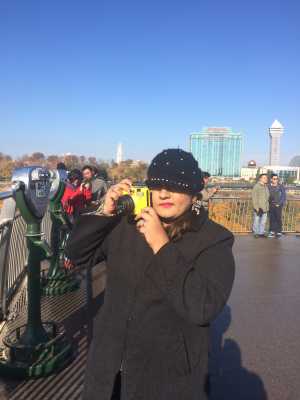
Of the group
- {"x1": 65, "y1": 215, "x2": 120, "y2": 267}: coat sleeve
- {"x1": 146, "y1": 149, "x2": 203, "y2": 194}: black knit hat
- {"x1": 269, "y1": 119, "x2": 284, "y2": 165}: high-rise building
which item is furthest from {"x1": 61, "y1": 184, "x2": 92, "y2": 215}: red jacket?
{"x1": 269, "y1": 119, "x2": 284, "y2": 165}: high-rise building

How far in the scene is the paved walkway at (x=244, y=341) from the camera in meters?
3.12

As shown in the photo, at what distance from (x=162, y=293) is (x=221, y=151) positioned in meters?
96.8

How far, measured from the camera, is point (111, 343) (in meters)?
1.63

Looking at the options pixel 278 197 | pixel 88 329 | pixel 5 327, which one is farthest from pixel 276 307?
pixel 278 197

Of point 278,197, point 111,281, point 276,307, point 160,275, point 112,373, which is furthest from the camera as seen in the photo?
point 278,197

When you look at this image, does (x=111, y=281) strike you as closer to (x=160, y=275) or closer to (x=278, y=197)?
(x=160, y=275)

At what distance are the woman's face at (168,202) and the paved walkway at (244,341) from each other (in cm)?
198

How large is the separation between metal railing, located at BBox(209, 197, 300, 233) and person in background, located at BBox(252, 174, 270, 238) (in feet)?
2.70

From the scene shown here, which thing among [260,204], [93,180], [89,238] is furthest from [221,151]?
[89,238]

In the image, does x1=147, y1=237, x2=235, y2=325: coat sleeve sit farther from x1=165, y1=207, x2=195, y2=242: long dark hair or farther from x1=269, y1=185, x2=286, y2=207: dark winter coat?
x1=269, y1=185, x2=286, y2=207: dark winter coat

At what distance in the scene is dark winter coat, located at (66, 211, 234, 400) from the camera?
1.45 metres

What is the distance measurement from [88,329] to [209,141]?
90485 mm

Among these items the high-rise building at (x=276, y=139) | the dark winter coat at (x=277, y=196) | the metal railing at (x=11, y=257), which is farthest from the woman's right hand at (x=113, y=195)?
the high-rise building at (x=276, y=139)

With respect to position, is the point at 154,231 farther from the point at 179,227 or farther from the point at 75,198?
the point at 75,198
